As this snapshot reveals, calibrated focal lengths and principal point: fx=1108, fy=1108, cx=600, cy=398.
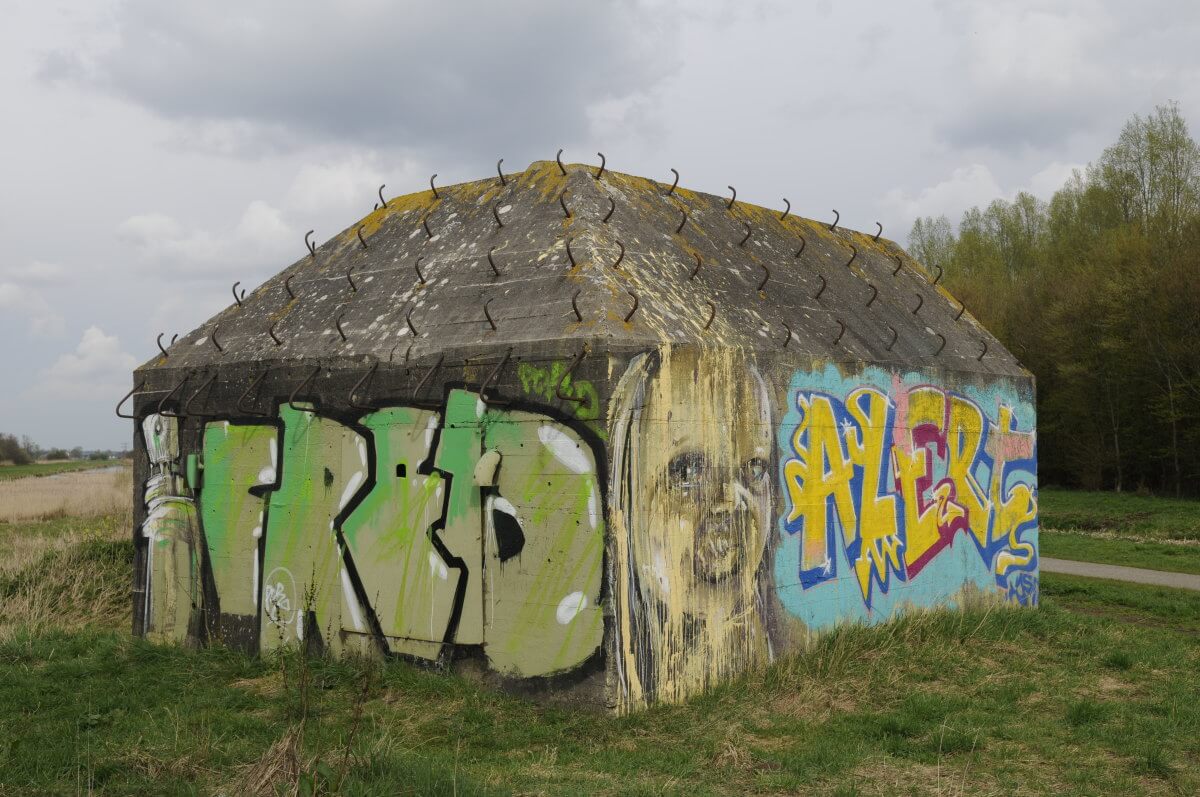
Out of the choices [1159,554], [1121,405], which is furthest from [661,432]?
[1121,405]

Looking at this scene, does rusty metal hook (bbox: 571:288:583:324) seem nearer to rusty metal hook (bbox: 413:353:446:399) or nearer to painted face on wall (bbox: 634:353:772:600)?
painted face on wall (bbox: 634:353:772:600)

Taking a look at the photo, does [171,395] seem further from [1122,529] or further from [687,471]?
[1122,529]

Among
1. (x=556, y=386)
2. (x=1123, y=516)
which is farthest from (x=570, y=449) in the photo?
(x=1123, y=516)

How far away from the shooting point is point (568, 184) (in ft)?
26.6

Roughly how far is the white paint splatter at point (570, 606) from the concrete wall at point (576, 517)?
13 millimetres

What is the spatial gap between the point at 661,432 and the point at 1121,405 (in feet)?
81.2

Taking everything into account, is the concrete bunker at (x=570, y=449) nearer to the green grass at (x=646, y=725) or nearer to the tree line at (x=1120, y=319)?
the green grass at (x=646, y=725)

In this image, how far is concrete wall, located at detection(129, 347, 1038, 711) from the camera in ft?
21.3

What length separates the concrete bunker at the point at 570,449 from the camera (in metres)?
6.55

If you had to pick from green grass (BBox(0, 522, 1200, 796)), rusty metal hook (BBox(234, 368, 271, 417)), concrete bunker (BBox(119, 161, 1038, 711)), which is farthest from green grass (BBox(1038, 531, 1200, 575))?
rusty metal hook (BBox(234, 368, 271, 417))

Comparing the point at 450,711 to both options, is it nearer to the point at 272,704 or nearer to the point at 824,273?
the point at 272,704

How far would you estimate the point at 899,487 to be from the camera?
8695mm

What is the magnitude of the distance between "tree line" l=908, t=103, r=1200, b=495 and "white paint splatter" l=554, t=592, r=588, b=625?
884 inches

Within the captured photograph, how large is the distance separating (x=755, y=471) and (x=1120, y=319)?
22078 millimetres
